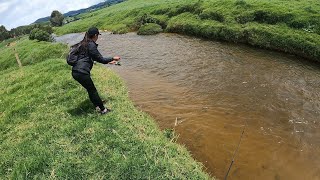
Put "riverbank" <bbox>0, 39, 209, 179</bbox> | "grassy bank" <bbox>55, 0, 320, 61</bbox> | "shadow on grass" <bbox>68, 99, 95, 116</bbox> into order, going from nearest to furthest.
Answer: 1. "riverbank" <bbox>0, 39, 209, 179</bbox>
2. "shadow on grass" <bbox>68, 99, 95, 116</bbox>
3. "grassy bank" <bbox>55, 0, 320, 61</bbox>

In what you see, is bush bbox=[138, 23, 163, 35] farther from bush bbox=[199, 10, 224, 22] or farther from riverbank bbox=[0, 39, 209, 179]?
riverbank bbox=[0, 39, 209, 179]

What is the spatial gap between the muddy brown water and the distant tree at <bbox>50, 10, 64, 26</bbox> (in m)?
105

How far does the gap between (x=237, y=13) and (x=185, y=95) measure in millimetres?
16951

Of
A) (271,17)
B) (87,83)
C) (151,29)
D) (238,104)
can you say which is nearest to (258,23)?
(271,17)

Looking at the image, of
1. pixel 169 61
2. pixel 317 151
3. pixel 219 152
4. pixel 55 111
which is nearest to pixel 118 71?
pixel 169 61

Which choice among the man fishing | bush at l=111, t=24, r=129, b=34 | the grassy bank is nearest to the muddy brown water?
the grassy bank

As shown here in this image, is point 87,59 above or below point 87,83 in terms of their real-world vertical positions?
above

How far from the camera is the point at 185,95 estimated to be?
51.2 feet

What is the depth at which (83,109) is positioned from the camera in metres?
12.2

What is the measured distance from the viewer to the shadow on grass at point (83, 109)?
39.2 feet

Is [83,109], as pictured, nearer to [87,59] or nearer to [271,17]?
[87,59]

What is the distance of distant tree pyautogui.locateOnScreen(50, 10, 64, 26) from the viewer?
119 metres

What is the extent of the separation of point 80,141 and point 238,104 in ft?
25.9

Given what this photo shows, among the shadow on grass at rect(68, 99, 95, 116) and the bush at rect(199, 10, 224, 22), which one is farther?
the bush at rect(199, 10, 224, 22)
